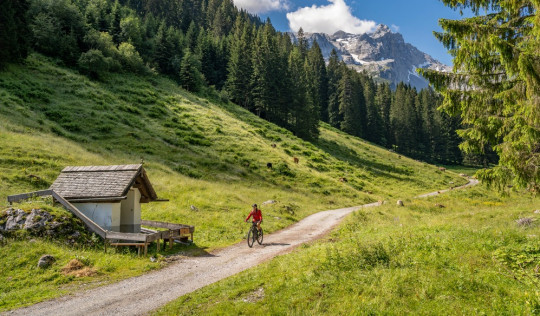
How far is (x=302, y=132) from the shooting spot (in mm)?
66625

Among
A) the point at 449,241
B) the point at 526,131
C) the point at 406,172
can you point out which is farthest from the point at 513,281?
the point at 406,172

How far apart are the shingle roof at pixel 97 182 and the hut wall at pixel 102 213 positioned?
44cm

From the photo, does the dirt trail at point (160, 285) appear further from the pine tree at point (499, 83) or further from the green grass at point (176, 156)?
the pine tree at point (499, 83)

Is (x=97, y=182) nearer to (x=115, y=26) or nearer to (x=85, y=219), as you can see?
(x=85, y=219)

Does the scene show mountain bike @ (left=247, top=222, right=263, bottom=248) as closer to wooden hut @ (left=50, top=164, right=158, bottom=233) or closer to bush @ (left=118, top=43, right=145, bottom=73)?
wooden hut @ (left=50, top=164, right=158, bottom=233)

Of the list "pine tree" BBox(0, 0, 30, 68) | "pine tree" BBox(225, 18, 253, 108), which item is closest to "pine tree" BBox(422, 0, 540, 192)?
"pine tree" BBox(0, 0, 30, 68)

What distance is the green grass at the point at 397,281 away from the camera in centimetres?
695

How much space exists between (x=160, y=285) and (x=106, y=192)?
22.5 feet

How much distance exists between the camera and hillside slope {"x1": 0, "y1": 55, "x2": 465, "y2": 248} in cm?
2258

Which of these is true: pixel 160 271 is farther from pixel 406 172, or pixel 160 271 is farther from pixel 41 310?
pixel 406 172

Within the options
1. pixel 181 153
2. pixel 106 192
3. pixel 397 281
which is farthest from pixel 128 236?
pixel 181 153

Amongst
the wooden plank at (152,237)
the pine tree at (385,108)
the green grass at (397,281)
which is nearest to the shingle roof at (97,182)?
the wooden plank at (152,237)

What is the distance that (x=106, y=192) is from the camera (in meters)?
15.0

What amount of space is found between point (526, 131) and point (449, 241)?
4.35 m
